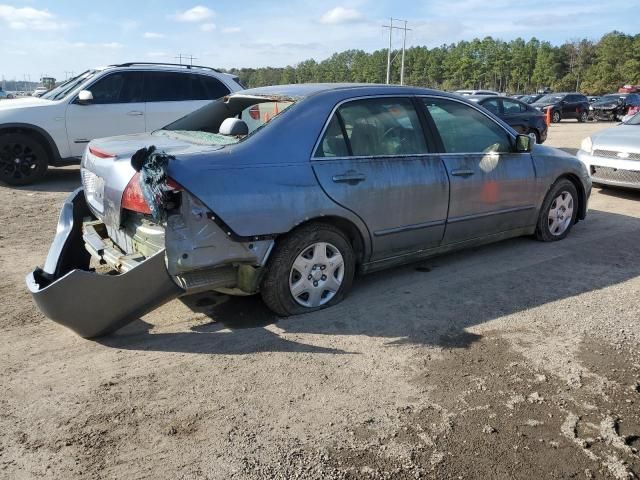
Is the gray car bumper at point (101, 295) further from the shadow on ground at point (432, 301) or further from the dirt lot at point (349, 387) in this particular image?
the shadow on ground at point (432, 301)

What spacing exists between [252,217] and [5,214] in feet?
17.0

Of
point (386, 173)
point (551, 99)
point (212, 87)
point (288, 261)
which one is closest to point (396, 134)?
point (386, 173)

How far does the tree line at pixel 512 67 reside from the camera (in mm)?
73625

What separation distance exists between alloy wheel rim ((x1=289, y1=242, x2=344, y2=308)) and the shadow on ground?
0.45ft

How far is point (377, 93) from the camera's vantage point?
14.8 ft

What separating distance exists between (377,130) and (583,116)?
31553 mm

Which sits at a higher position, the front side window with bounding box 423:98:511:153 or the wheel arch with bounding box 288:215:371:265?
the front side window with bounding box 423:98:511:153

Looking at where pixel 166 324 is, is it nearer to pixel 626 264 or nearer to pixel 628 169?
pixel 626 264

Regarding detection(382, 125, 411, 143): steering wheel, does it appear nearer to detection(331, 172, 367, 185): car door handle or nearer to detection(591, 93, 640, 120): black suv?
detection(331, 172, 367, 185): car door handle

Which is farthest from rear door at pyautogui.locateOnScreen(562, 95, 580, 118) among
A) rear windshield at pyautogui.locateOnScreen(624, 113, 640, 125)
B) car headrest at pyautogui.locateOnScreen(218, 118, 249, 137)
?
car headrest at pyautogui.locateOnScreen(218, 118, 249, 137)

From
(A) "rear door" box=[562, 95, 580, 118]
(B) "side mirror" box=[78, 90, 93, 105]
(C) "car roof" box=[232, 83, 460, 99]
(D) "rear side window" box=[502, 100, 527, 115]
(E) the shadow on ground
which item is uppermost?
(A) "rear door" box=[562, 95, 580, 118]

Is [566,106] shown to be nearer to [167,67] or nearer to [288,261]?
[167,67]

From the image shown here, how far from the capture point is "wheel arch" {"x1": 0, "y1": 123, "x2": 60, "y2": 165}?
888 cm

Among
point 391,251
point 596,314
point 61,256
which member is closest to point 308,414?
point 391,251
